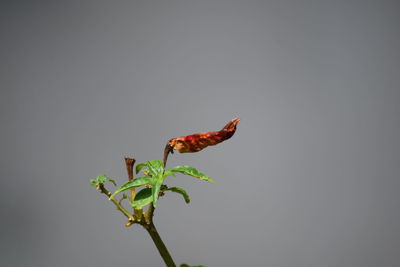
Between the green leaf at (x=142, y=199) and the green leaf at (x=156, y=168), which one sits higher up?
the green leaf at (x=156, y=168)

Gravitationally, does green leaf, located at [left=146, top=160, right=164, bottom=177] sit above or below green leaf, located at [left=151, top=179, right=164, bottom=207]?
above

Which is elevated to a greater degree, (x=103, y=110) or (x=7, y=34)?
(x=7, y=34)

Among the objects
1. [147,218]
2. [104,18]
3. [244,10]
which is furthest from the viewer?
[244,10]

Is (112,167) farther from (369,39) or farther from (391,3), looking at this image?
(391,3)

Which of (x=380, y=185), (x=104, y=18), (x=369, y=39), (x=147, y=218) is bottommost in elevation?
(x=380, y=185)

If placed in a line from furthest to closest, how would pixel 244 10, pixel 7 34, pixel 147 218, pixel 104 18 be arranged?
1. pixel 244 10
2. pixel 104 18
3. pixel 7 34
4. pixel 147 218

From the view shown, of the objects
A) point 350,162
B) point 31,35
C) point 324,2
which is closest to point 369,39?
point 324,2

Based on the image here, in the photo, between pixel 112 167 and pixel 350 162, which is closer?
pixel 112 167

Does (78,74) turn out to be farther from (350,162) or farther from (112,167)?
(350,162)
